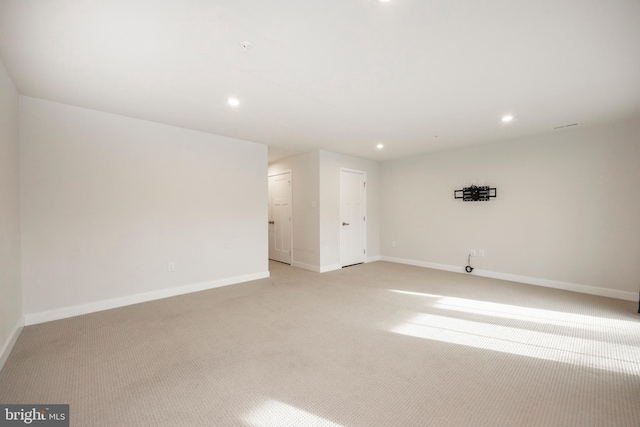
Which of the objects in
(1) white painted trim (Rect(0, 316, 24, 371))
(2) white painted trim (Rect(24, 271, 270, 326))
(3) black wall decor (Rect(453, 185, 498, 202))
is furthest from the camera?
(3) black wall decor (Rect(453, 185, 498, 202))

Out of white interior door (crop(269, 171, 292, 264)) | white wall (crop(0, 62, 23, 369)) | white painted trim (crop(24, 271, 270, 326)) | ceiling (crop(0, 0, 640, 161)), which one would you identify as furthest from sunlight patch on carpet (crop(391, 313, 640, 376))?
white interior door (crop(269, 171, 292, 264))

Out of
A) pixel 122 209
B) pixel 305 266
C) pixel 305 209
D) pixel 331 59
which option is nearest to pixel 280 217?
pixel 305 209

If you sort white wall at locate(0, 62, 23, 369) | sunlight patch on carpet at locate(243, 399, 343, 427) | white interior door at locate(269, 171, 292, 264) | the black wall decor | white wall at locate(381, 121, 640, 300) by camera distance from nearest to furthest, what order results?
sunlight patch on carpet at locate(243, 399, 343, 427)
white wall at locate(0, 62, 23, 369)
white wall at locate(381, 121, 640, 300)
the black wall decor
white interior door at locate(269, 171, 292, 264)

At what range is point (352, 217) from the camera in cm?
617

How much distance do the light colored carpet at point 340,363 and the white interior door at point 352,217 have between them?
2.33 m

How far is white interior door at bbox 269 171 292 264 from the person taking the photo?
625 cm

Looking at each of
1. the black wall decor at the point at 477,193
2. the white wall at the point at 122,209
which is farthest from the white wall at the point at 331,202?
the black wall decor at the point at 477,193

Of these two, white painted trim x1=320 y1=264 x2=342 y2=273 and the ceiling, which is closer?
the ceiling

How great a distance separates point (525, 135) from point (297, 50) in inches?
172

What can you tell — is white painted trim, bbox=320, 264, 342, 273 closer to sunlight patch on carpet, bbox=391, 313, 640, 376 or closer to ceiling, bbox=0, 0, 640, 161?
sunlight patch on carpet, bbox=391, 313, 640, 376

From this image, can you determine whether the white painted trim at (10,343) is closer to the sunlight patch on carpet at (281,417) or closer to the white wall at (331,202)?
the sunlight patch on carpet at (281,417)

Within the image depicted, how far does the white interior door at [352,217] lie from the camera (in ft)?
19.5

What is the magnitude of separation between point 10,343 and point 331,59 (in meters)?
3.77

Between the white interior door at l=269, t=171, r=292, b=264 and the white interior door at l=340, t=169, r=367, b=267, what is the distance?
124cm
